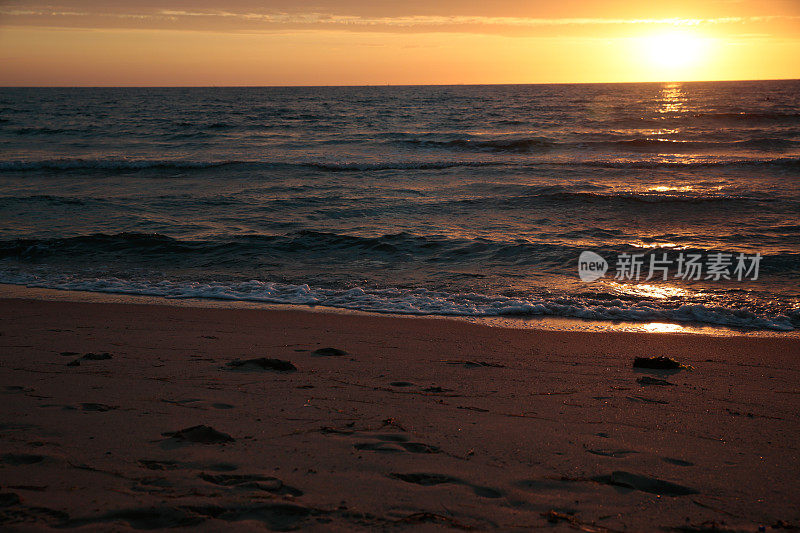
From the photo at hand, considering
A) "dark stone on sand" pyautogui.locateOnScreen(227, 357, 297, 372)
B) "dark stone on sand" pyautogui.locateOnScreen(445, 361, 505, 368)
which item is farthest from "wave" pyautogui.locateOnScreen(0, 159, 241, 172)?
"dark stone on sand" pyautogui.locateOnScreen(445, 361, 505, 368)

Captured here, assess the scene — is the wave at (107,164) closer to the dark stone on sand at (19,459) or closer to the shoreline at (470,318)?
the shoreline at (470,318)

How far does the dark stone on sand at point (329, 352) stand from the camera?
4998 millimetres

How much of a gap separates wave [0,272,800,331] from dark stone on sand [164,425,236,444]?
152 inches

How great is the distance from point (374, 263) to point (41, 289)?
4895 mm

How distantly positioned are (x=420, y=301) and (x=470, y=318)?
2.91ft

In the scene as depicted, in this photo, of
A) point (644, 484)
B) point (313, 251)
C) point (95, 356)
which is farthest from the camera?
point (313, 251)

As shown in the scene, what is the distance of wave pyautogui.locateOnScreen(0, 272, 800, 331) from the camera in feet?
21.7

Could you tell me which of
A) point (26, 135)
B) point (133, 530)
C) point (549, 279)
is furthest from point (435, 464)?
point (26, 135)

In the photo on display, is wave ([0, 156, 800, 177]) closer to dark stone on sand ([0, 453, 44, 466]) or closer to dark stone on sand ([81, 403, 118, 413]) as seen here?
dark stone on sand ([81, 403, 118, 413])

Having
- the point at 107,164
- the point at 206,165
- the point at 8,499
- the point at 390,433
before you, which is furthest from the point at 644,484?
the point at 107,164

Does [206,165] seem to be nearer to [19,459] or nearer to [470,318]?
[470,318]

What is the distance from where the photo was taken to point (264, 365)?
4516 millimetres

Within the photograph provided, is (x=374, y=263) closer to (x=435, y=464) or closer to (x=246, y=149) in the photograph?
(x=435, y=464)

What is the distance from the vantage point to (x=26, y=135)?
3081 centimetres
